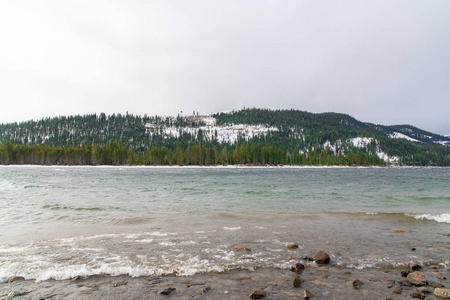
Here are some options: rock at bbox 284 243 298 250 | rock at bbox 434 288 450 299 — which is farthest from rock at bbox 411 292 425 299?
rock at bbox 284 243 298 250

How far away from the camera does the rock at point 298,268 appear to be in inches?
304

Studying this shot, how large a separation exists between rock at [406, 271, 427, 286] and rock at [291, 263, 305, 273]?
2769 millimetres

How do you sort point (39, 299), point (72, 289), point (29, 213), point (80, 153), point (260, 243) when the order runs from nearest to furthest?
point (39, 299) → point (72, 289) → point (260, 243) → point (29, 213) → point (80, 153)

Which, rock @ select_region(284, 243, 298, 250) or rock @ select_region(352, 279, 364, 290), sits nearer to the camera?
rock @ select_region(352, 279, 364, 290)

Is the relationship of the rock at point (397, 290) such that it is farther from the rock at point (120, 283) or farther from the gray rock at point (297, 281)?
the rock at point (120, 283)

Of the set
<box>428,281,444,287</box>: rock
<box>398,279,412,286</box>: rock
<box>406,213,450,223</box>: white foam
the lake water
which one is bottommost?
<box>406,213,450,223</box>: white foam

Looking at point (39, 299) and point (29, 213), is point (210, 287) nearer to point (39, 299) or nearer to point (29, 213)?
point (39, 299)

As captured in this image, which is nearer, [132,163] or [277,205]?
[277,205]

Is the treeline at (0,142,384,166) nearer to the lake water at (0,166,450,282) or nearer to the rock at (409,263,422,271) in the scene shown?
the lake water at (0,166,450,282)

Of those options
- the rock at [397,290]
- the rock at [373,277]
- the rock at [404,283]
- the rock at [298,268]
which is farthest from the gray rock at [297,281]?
the rock at [404,283]

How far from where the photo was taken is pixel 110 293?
6176 mm

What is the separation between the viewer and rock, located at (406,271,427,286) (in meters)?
6.89

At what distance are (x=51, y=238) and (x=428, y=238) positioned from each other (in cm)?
1603

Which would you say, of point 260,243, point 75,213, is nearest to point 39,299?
point 260,243
